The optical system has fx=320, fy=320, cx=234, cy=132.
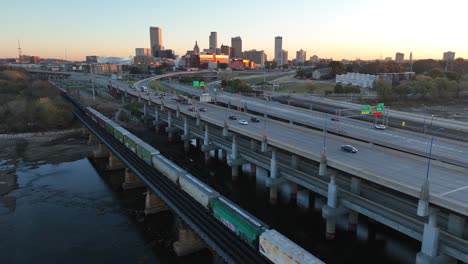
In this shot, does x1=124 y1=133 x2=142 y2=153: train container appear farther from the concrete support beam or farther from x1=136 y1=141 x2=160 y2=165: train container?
the concrete support beam

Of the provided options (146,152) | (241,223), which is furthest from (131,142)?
(241,223)

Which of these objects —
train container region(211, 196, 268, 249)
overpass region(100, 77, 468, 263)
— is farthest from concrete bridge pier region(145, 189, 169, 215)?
overpass region(100, 77, 468, 263)

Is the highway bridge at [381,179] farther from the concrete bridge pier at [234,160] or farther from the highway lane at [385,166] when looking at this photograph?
the concrete bridge pier at [234,160]

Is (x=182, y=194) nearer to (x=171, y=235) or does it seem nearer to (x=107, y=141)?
(x=171, y=235)

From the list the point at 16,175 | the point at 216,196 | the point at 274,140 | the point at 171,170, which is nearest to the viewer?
the point at 216,196

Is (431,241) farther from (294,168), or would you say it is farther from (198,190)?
(198,190)

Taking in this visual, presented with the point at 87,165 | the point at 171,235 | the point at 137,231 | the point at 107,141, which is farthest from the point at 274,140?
the point at 87,165

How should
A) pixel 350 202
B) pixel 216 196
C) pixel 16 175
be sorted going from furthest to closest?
pixel 16 175 < pixel 350 202 < pixel 216 196
